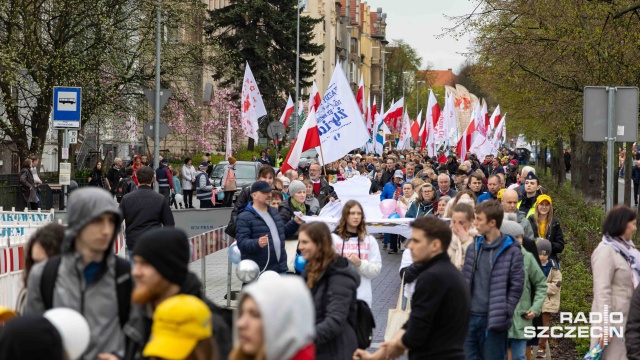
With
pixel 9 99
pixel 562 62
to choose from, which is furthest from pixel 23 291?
pixel 9 99

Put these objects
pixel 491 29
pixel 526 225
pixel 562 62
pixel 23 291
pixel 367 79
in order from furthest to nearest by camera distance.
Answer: pixel 367 79, pixel 491 29, pixel 562 62, pixel 526 225, pixel 23 291

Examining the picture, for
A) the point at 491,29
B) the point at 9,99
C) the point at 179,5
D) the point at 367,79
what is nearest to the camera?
the point at 491,29

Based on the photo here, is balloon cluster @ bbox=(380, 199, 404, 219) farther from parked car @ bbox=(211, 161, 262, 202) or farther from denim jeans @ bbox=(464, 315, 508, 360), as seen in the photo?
parked car @ bbox=(211, 161, 262, 202)

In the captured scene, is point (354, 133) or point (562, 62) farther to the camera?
point (562, 62)

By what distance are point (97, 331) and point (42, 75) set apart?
29107 millimetres

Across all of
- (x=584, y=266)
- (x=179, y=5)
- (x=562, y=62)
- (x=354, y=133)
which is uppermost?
(x=179, y=5)

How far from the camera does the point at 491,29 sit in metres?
28.5

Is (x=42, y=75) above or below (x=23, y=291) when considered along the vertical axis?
above

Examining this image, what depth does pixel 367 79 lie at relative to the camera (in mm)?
153875

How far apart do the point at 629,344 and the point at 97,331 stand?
11.1 feet

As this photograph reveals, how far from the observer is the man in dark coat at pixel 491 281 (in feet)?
28.9

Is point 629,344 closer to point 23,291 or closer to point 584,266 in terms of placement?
point 23,291

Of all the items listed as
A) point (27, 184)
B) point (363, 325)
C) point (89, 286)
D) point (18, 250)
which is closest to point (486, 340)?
point (363, 325)

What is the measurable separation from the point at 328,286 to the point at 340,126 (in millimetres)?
14652
